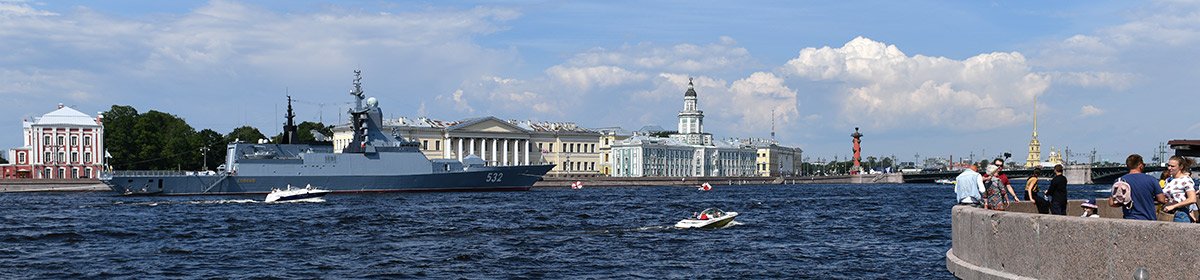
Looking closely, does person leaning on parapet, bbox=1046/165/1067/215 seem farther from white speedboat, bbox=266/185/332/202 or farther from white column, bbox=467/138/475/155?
white column, bbox=467/138/475/155

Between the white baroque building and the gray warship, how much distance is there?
2529 inches

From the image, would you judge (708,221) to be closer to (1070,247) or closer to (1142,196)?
(1142,196)

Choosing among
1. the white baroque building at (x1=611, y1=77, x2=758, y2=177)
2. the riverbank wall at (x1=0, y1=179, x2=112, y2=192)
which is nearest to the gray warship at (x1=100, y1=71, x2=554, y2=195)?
the riverbank wall at (x1=0, y1=179, x2=112, y2=192)

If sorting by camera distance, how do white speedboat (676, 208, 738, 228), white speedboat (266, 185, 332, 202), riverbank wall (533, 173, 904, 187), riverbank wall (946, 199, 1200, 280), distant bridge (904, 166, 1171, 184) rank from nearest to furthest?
riverbank wall (946, 199, 1200, 280) → white speedboat (676, 208, 738, 228) → white speedboat (266, 185, 332, 202) → riverbank wall (533, 173, 904, 187) → distant bridge (904, 166, 1171, 184)

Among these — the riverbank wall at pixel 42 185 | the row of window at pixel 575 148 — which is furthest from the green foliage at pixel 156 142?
the row of window at pixel 575 148

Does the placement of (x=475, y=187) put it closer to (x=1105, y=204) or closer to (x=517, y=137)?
(x=517, y=137)

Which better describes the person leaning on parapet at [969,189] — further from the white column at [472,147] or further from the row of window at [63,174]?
the white column at [472,147]

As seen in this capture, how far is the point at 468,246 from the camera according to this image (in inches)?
1132

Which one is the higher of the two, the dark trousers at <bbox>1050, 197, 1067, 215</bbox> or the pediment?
the pediment

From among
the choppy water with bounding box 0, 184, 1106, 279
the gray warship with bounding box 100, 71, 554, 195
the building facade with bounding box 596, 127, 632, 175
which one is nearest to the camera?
the choppy water with bounding box 0, 184, 1106, 279

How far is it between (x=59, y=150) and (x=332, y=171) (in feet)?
118

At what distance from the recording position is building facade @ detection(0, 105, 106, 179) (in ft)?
332

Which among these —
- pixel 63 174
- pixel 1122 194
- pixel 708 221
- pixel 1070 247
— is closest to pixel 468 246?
pixel 708 221

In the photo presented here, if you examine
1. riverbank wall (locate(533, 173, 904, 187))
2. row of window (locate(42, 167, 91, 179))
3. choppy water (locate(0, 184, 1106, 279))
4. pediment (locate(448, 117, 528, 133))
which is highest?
pediment (locate(448, 117, 528, 133))
